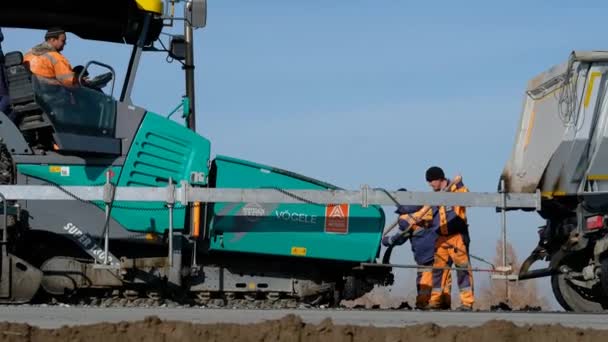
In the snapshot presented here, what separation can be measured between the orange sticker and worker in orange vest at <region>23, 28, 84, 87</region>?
3.21 meters

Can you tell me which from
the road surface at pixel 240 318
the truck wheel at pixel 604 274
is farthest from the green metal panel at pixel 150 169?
the truck wheel at pixel 604 274

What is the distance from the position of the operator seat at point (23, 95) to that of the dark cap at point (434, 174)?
471 cm

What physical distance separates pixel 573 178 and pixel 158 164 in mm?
4546

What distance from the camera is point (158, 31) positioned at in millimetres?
12773

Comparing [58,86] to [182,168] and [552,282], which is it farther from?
[552,282]

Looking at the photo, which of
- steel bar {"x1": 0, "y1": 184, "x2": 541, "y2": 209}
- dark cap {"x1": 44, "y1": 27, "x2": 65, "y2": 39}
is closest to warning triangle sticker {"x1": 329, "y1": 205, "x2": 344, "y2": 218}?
steel bar {"x1": 0, "y1": 184, "x2": 541, "y2": 209}

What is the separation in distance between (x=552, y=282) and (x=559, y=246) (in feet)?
1.47

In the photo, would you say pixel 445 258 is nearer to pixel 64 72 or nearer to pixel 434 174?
Result: pixel 434 174

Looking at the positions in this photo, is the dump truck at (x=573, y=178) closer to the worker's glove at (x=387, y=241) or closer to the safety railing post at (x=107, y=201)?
the worker's glove at (x=387, y=241)

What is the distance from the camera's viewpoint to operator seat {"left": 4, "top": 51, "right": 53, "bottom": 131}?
11703mm

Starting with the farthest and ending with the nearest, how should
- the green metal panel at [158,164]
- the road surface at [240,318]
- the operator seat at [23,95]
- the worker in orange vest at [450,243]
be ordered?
the worker in orange vest at [450,243], the green metal panel at [158,164], the operator seat at [23,95], the road surface at [240,318]

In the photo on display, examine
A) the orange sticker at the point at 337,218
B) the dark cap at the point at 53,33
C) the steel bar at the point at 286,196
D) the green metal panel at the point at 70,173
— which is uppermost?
the dark cap at the point at 53,33

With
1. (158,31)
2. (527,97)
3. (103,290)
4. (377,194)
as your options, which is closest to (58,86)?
(158,31)

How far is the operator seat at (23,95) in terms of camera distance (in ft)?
38.4
